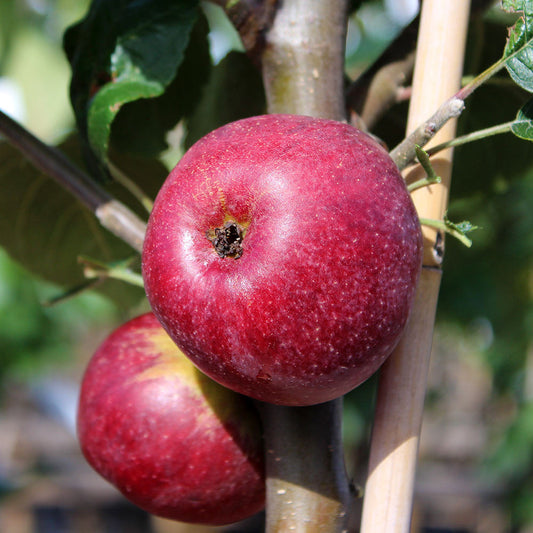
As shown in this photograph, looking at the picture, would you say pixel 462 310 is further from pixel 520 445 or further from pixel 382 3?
pixel 382 3

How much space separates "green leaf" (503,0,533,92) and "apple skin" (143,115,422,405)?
0.43ft

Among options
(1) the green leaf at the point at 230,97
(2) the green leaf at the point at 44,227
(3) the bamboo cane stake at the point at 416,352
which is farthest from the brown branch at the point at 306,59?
(2) the green leaf at the point at 44,227

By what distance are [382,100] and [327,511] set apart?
0.41 meters

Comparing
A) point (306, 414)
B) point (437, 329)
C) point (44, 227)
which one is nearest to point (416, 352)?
point (306, 414)

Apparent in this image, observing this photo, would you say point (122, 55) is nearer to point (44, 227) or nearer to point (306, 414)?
point (44, 227)

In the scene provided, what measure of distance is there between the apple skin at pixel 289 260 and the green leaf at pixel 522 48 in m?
0.13

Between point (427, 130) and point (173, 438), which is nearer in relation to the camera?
point (427, 130)

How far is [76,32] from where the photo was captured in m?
0.75

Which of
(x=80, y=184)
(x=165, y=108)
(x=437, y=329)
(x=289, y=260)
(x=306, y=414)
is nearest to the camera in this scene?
(x=289, y=260)

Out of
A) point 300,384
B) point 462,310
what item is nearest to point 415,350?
point 300,384

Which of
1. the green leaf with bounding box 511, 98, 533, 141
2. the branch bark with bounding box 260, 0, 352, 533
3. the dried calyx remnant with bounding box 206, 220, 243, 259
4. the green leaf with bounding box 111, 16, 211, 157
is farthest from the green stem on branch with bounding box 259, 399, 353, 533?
the green leaf with bounding box 111, 16, 211, 157

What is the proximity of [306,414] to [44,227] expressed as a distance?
1.71 ft

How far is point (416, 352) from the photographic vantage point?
491mm

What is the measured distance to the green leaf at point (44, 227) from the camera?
852mm
